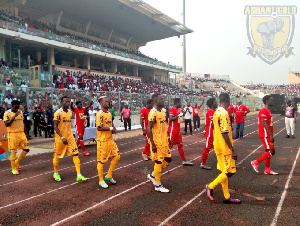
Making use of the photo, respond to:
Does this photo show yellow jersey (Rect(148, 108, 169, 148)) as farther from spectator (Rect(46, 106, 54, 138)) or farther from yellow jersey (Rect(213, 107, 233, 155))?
spectator (Rect(46, 106, 54, 138))

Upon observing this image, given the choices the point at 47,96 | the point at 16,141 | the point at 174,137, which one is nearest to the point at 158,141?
the point at 174,137

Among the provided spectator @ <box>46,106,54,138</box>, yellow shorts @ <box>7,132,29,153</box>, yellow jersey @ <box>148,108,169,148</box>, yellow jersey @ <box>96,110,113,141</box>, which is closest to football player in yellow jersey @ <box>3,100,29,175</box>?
yellow shorts @ <box>7,132,29,153</box>

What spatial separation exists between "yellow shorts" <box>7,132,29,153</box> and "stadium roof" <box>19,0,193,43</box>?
29.6m

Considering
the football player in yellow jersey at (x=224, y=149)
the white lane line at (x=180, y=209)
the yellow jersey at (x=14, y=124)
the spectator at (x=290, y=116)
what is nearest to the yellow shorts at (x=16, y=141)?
the yellow jersey at (x=14, y=124)

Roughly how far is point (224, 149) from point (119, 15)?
39813 mm

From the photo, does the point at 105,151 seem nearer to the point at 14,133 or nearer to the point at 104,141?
the point at 104,141

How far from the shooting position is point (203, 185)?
5.70 meters

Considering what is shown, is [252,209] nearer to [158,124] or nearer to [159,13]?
[158,124]

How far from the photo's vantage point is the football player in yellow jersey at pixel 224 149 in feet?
14.7

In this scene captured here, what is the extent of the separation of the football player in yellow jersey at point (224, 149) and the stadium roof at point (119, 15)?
3342 cm

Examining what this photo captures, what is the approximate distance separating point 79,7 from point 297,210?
37593 mm

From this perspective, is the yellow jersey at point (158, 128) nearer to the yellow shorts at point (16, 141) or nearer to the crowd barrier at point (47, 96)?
the yellow shorts at point (16, 141)

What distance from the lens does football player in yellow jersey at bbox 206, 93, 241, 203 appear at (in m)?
4.47

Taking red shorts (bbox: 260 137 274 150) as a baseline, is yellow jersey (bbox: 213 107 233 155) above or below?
above
